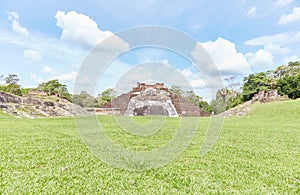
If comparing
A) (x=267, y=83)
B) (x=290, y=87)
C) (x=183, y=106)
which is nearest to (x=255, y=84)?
(x=267, y=83)

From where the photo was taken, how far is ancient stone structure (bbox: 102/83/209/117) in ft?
103

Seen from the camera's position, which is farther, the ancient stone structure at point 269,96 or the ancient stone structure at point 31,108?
the ancient stone structure at point 269,96

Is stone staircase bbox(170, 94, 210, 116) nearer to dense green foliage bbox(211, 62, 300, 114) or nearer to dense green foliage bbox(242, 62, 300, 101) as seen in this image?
dense green foliage bbox(211, 62, 300, 114)

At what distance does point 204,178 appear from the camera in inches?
160

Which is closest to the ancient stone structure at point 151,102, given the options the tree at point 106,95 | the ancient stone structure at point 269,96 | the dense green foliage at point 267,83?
the tree at point 106,95

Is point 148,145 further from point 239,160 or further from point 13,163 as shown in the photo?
point 13,163

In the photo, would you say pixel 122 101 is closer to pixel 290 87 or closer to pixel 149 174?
pixel 149 174

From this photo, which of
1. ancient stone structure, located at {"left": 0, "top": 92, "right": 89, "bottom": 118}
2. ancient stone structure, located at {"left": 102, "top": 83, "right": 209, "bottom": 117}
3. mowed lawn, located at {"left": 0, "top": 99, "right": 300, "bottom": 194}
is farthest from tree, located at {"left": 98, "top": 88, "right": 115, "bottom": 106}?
mowed lawn, located at {"left": 0, "top": 99, "right": 300, "bottom": 194}

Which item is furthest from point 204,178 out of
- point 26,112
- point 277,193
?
point 26,112

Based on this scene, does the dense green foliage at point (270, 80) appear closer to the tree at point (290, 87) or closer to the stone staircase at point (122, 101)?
the tree at point (290, 87)

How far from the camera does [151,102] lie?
3203 centimetres

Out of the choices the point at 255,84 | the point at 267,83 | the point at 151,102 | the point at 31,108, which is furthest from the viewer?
the point at 255,84

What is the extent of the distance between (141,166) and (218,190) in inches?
70.7

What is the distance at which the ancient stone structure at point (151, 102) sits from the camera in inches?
1235
